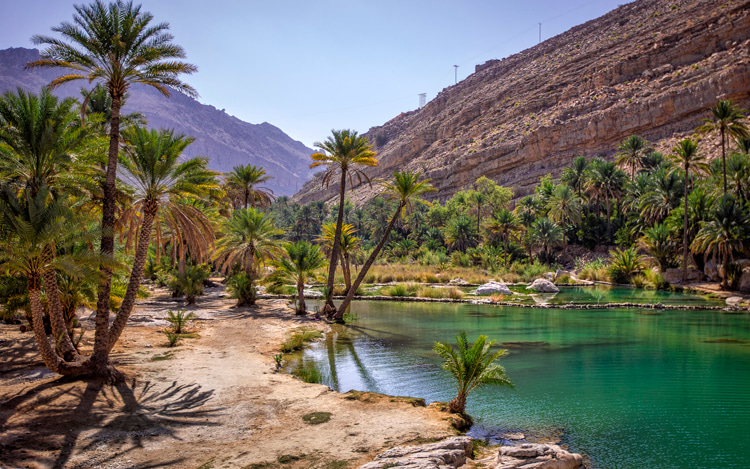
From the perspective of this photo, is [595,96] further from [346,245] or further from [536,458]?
[536,458]

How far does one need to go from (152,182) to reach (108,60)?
9.43 ft

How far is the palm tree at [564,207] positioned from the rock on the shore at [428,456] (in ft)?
159

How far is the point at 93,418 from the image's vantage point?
765 cm

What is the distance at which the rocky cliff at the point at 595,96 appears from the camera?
6216 cm

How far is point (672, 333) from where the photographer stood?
1875cm

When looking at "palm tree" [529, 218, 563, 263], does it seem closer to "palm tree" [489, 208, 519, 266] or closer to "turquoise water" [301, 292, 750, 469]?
"palm tree" [489, 208, 519, 266]

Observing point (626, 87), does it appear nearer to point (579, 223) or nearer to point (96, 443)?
point (579, 223)

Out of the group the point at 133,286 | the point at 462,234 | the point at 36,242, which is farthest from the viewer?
the point at 462,234

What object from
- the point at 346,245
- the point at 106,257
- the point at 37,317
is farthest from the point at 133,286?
the point at 346,245

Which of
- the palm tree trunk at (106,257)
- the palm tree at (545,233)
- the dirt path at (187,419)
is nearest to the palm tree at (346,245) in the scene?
the dirt path at (187,419)

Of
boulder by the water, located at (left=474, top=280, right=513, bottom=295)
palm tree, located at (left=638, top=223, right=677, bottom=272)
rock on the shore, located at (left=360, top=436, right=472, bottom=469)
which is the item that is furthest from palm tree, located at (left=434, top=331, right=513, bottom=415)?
palm tree, located at (left=638, top=223, right=677, bottom=272)

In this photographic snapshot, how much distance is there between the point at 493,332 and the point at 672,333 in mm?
7471

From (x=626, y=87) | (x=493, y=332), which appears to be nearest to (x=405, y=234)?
(x=626, y=87)

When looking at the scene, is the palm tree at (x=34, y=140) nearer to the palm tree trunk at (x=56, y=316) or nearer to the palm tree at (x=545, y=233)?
the palm tree trunk at (x=56, y=316)
